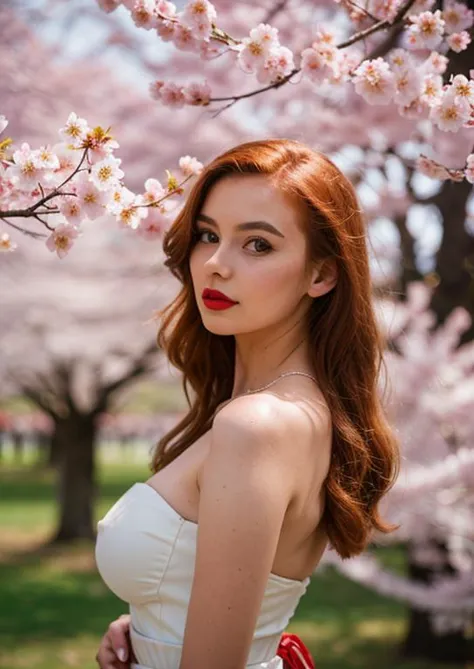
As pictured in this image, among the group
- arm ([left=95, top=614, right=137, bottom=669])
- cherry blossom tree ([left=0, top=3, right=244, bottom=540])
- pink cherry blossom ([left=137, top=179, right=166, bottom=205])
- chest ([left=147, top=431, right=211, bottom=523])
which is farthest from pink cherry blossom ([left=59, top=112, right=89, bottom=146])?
cherry blossom tree ([left=0, top=3, right=244, bottom=540])

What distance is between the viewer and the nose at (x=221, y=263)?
177 centimetres

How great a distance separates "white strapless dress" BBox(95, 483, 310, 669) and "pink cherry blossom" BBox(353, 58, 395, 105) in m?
1.06

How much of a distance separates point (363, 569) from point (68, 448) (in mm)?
7004

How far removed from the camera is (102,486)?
19984mm

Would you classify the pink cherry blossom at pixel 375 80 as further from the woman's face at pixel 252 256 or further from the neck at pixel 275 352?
the neck at pixel 275 352

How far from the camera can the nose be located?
1772 mm

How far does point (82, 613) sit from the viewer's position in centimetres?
820

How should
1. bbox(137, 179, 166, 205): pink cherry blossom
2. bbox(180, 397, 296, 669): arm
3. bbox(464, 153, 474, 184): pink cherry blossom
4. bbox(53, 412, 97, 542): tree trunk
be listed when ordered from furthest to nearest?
1. bbox(53, 412, 97, 542): tree trunk
2. bbox(137, 179, 166, 205): pink cherry blossom
3. bbox(464, 153, 474, 184): pink cherry blossom
4. bbox(180, 397, 296, 669): arm

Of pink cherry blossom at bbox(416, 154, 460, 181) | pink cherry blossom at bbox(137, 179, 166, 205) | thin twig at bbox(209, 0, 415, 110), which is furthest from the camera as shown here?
thin twig at bbox(209, 0, 415, 110)

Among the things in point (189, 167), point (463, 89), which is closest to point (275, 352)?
point (189, 167)

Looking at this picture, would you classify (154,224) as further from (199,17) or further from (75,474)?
(75,474)

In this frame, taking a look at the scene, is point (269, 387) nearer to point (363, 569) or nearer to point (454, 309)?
point (363, 569)

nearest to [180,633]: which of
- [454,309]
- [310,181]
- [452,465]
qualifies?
[310,181]

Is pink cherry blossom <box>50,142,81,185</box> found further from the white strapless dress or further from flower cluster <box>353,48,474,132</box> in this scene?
flower cluster <box>353,48,474,132</box>
